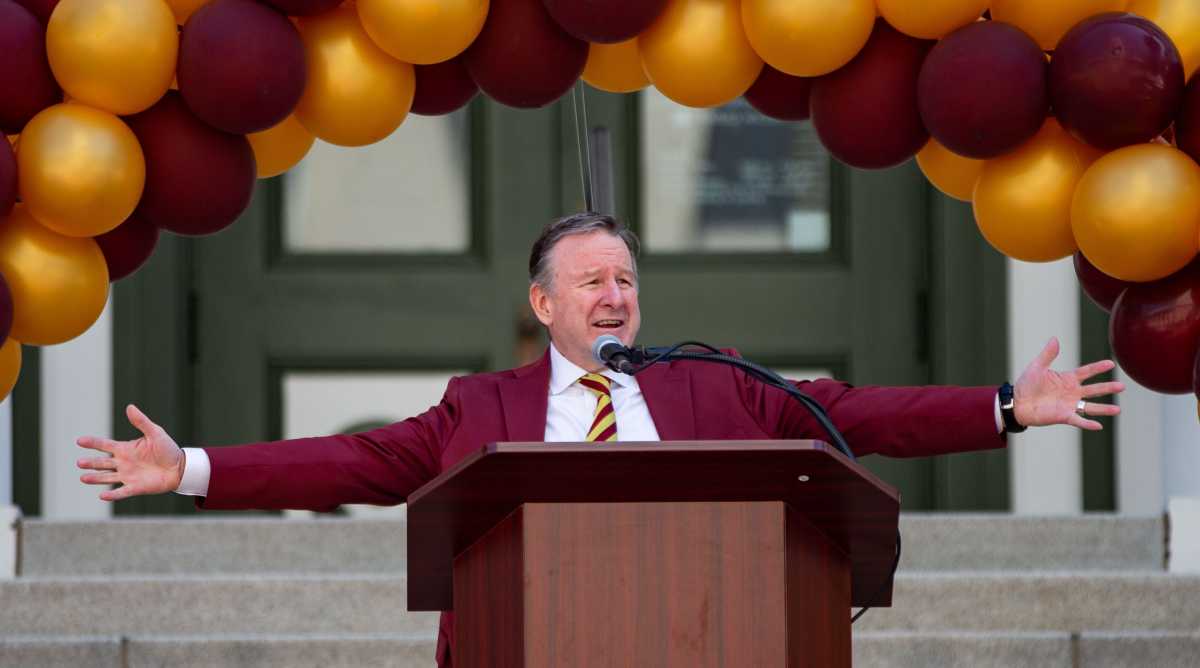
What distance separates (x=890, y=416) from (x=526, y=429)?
2.34 ft

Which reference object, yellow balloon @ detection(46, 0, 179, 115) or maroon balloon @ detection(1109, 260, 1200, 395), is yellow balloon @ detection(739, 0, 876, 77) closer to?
maroon balloon @ detection(1109, 260, 1200, 395)

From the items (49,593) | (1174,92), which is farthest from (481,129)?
(1174,92)

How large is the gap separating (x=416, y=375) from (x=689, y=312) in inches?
36.4

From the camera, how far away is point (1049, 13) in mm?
3629

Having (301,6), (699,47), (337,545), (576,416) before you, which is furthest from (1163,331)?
(337,545)

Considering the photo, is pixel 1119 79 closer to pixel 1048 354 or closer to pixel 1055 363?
pixel 1048 354

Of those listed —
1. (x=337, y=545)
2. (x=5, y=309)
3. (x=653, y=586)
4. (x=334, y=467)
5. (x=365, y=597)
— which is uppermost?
(x=5, y=309)

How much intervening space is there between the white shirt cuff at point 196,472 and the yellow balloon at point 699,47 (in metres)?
1.19

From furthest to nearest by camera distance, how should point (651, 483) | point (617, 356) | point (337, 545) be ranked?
point (337, 545)
point (617, 356)
point (651, 483)

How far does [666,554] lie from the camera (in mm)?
2830

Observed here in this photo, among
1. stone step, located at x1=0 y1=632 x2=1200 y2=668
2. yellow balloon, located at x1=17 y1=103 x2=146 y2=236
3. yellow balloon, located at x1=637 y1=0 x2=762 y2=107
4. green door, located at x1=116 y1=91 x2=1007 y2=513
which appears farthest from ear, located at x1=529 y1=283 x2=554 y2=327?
green door, located at x1=116 y1=91 x2=1007 y2=513

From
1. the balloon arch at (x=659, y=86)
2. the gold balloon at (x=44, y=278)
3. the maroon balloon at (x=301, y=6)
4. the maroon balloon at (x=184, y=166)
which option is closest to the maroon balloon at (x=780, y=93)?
the balloon arch at (x=659, y=86)

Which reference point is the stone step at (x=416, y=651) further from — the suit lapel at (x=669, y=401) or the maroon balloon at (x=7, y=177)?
the maroon balloon at (x=7, y=177)

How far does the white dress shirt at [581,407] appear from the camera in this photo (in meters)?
3.80
